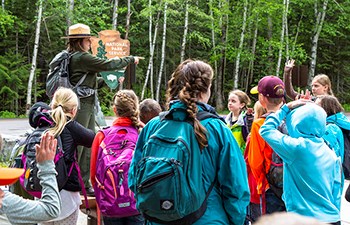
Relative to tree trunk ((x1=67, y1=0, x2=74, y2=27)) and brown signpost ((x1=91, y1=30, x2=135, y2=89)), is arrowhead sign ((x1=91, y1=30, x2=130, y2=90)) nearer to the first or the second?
brown signpost ((x1=91, y1=30, x2=135, y2=89))

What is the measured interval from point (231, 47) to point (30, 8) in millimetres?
13980

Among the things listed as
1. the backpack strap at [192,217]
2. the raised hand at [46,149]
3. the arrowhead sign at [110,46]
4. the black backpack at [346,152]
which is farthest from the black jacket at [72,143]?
the arrowhead sign at [110,46]

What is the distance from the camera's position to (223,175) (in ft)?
11.4

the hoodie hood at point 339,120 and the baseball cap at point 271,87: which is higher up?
the baseball cap at point 271,87

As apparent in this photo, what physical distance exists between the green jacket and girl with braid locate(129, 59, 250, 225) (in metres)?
3.53

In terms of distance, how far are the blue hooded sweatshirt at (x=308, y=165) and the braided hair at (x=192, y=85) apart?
1.10m

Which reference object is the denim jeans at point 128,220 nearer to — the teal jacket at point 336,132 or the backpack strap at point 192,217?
the backpack strap at point 192,217

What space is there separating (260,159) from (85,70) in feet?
9.99

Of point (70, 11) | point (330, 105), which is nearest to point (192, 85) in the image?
point (330, 105)

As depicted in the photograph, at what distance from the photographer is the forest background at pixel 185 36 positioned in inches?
1270

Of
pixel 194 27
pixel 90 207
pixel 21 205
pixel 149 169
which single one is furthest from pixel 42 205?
pixel 194 27

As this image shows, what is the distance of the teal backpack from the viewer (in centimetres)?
330

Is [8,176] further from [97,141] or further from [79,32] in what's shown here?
[79,32]

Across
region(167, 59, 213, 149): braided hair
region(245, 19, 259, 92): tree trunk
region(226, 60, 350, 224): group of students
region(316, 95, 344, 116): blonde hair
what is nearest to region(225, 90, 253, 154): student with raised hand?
region(316, 95, 344, 116): blonde hair
